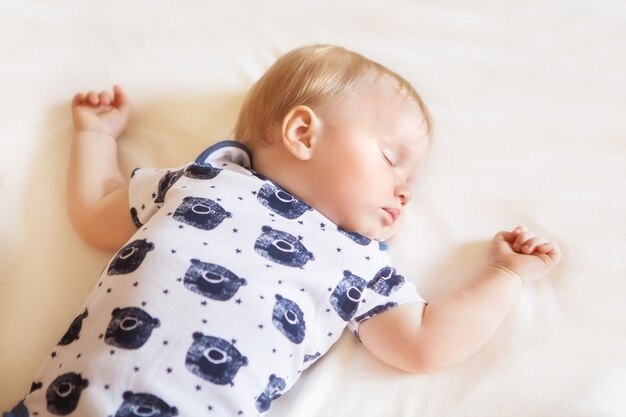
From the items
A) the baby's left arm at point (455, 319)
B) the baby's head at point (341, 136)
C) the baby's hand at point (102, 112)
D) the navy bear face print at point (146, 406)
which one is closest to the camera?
the navy bear face print at point (146, 406)

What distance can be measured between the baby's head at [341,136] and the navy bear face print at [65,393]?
409 mm

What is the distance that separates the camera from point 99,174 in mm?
1136

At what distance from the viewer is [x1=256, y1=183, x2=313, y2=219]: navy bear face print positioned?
987 mm

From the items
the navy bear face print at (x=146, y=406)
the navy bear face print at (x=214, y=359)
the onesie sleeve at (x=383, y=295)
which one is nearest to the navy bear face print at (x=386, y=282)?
the onesie sleeve at (x=383, y=295)

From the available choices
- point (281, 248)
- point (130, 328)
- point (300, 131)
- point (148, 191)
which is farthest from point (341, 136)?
point (130, 328)

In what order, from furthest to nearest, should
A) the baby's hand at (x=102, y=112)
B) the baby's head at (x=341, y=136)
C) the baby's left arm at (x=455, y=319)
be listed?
1. the baby's hand at (x=102, y=112)
2. the baby's head at (x=341, y=136)
3. the baby's left arm at (x=455, y=319)

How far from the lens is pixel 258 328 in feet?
2.87

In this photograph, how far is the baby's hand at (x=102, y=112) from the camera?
119 cm

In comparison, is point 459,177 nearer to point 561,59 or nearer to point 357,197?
point 357,197

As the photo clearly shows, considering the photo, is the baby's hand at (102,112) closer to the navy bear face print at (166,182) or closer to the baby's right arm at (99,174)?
the baby's right arm at (99,174)

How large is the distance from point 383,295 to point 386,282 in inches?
0.9

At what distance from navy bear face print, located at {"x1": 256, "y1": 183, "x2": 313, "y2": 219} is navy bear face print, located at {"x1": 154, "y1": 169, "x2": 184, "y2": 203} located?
0.45 ft

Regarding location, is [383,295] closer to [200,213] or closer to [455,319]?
[455,319]

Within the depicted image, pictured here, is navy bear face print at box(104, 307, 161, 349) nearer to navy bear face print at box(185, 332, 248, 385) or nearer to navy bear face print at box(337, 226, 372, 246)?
navy bear face print at box(185, 332, 248, 385)
